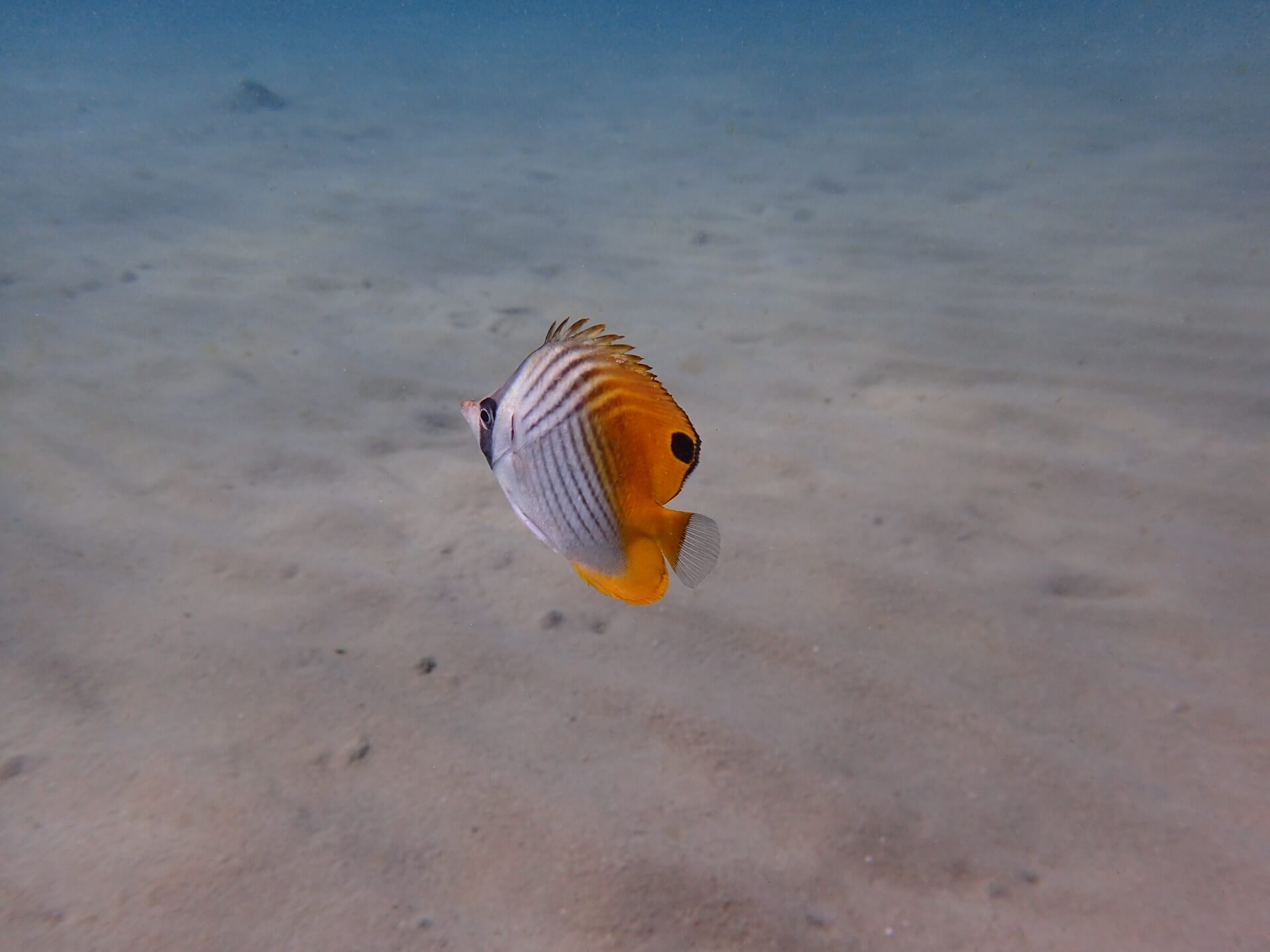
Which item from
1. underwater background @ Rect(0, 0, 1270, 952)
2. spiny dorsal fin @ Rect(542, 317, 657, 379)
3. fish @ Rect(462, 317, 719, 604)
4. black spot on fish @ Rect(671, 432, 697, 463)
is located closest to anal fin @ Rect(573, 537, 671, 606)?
fish @ Rect(462, 317, 719, 604)

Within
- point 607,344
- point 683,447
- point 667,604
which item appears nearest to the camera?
point 683,447

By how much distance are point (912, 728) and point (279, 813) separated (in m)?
1.92

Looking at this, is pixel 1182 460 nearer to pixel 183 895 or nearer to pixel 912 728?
pixel 912 728

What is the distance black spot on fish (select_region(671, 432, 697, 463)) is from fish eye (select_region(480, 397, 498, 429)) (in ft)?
0.93

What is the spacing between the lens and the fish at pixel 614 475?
1084mm

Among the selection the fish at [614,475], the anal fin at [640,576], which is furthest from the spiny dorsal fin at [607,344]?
the anal fin at [640,576]

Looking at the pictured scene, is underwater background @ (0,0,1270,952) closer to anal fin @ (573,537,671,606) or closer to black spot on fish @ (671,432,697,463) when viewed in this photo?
anal fin @ (573,537,671,606)

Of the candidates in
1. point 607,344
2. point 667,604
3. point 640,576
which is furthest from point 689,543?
point 667,604

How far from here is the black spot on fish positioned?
106cm

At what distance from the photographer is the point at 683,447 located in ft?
3.48

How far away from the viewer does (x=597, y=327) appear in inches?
46.1

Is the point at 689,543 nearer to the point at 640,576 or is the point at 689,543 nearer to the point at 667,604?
the point at 640,576

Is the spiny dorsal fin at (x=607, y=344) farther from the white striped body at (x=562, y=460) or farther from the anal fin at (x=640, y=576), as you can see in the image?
the anal fin at (x=640, y=576)

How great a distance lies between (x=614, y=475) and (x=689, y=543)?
0.46 feet
